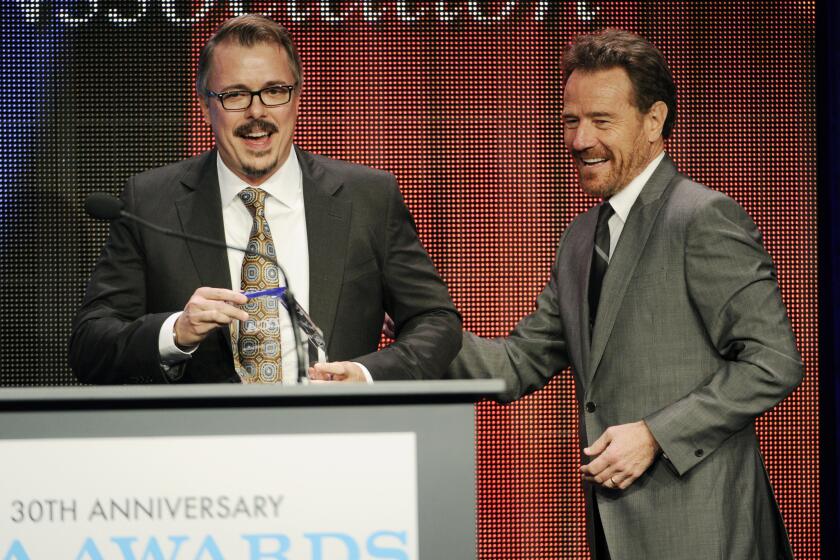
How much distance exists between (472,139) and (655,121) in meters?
0.95

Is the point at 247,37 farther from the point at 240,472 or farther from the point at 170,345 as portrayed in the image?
the point at 240,472

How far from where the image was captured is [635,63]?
2.67 m

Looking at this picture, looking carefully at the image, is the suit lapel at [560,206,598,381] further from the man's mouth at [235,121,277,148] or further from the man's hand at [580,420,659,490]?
the man's mouth at [235,121,277,148]

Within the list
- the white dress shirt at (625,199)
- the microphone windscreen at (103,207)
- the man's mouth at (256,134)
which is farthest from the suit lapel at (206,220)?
the white dress shirt at (625,199)

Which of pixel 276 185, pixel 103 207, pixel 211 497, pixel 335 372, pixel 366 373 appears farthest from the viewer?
pixel 276 185

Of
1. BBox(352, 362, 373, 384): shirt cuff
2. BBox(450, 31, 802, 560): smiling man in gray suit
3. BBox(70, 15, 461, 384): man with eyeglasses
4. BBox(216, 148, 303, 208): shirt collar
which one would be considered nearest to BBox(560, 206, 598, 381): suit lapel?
BBox(450, 31, 802, 560): smiling man in gray suit

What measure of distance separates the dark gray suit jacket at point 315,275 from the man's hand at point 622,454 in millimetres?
407

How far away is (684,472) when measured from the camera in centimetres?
237

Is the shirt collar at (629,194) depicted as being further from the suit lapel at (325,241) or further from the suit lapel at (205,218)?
the suit lapel at (205,218)

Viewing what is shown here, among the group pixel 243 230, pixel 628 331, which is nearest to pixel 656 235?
pixel 628 331

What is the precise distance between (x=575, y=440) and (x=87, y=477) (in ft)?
7.33

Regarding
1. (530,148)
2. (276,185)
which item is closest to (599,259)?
(276,185)

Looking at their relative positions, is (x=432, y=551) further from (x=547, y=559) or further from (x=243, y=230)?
(x=547, y=559)

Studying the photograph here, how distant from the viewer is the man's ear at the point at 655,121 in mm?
2672
